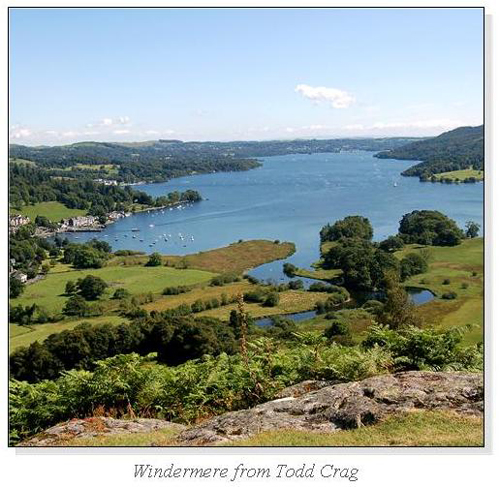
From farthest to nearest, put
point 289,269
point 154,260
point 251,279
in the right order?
point 154,260 < point 251,279 < point 289,269

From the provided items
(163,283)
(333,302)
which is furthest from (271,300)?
(163,283)

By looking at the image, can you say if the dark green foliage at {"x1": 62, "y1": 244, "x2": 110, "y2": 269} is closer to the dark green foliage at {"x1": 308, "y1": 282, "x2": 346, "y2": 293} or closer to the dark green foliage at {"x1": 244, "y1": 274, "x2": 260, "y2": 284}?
the dark green foliage at {"x1": 244, "y1": 274, "x2": 260, "y2": 284}

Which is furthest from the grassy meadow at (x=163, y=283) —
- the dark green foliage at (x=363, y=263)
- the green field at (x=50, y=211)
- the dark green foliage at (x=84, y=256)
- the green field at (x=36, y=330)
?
the green field at (x=50, y=211)

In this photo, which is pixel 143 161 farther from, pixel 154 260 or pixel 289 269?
pixel 289 269

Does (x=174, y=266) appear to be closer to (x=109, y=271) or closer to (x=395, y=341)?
(x=109, y=271)

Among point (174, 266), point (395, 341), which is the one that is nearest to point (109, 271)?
point (174, 266)

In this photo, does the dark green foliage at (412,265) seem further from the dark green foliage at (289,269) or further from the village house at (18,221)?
the village house at (18,221)

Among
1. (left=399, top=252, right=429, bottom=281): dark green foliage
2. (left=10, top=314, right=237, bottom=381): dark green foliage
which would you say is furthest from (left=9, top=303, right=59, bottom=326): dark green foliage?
(left=399, top=252, right=429, bottom=281): dark green foliage
